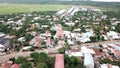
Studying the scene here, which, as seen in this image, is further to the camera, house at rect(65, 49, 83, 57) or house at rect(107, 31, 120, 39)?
house at rect(107, 31, 120, 39)

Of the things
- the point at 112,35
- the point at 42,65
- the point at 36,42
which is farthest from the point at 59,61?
the point at 112,35

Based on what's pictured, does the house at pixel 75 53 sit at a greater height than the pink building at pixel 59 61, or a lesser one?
lesser

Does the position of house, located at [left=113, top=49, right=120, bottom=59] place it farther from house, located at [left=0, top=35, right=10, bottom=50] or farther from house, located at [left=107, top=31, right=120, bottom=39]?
house, located at [left=0, top=35, right=10, bottom=50]

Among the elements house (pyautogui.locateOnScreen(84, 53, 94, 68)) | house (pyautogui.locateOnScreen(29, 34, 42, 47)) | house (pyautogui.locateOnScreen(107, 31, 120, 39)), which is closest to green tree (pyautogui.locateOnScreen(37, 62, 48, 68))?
house (pyautogui.locateOnScreen(84, 53, 94, 68))

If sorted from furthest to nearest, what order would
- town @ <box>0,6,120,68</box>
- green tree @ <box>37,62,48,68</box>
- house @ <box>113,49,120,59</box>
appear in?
house @ <box>113,49,120,59</box> < town @ <box>0,6,120,68</box> < green tree @ <box>37,62,48,68</box>

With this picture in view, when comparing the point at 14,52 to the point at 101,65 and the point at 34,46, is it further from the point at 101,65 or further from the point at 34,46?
the point at 101,65

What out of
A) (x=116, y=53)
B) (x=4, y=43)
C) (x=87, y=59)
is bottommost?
(x=116, y=53)

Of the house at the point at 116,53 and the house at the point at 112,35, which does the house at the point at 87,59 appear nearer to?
the house at the point at 116,53

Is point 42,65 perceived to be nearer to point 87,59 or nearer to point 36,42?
point 87,59

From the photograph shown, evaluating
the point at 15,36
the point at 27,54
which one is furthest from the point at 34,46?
the point at 15,36

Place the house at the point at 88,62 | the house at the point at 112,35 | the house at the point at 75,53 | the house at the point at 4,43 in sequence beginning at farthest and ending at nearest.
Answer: the house at the point at 112,35 → the house at the point at 4,43 → the house at the point at 75,53 → the house at the point at 88,62

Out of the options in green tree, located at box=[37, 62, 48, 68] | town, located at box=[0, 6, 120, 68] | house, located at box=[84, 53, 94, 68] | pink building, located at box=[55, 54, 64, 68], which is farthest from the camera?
town, located at box=[0, 6, 120, 68]

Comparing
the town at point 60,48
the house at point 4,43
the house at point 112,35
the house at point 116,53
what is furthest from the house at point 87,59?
the house at point 4,43
